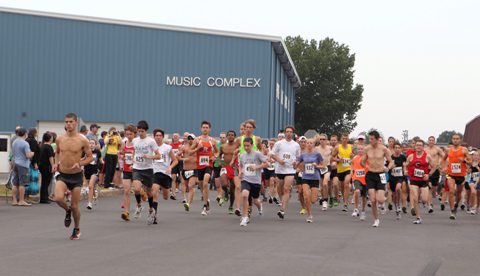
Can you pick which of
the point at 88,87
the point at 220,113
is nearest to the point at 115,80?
the point at 88,87

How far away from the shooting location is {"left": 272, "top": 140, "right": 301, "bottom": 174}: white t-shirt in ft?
59.5

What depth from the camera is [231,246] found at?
1182 cm

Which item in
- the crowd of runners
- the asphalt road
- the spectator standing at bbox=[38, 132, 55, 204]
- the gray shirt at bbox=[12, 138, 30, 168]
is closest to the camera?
the asphalt road

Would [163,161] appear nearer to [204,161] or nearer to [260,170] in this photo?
[260,170]

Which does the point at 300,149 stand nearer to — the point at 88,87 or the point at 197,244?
the point at 197,244

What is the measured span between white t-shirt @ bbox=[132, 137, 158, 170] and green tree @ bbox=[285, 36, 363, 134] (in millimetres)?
72295

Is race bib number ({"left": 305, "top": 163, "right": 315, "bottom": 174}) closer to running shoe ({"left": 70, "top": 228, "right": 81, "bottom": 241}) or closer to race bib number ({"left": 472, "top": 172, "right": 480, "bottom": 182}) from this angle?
race bib number ({"left": 472, "top": 172, "right": 480, "bottom": 182})

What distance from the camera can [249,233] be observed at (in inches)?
555

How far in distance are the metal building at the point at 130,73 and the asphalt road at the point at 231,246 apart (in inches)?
1160

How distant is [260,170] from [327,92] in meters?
72.8

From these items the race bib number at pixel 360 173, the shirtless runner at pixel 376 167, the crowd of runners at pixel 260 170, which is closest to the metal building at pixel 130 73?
the crowd of runners at pixel 260 170

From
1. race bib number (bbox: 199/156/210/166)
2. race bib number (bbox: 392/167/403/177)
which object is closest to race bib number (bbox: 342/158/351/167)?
race bib number (bbox: 392/167/403/177)

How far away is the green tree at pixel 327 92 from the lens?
291 feet

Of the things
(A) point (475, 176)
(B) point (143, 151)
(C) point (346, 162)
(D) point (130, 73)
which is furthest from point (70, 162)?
(D) point (130, 73)
